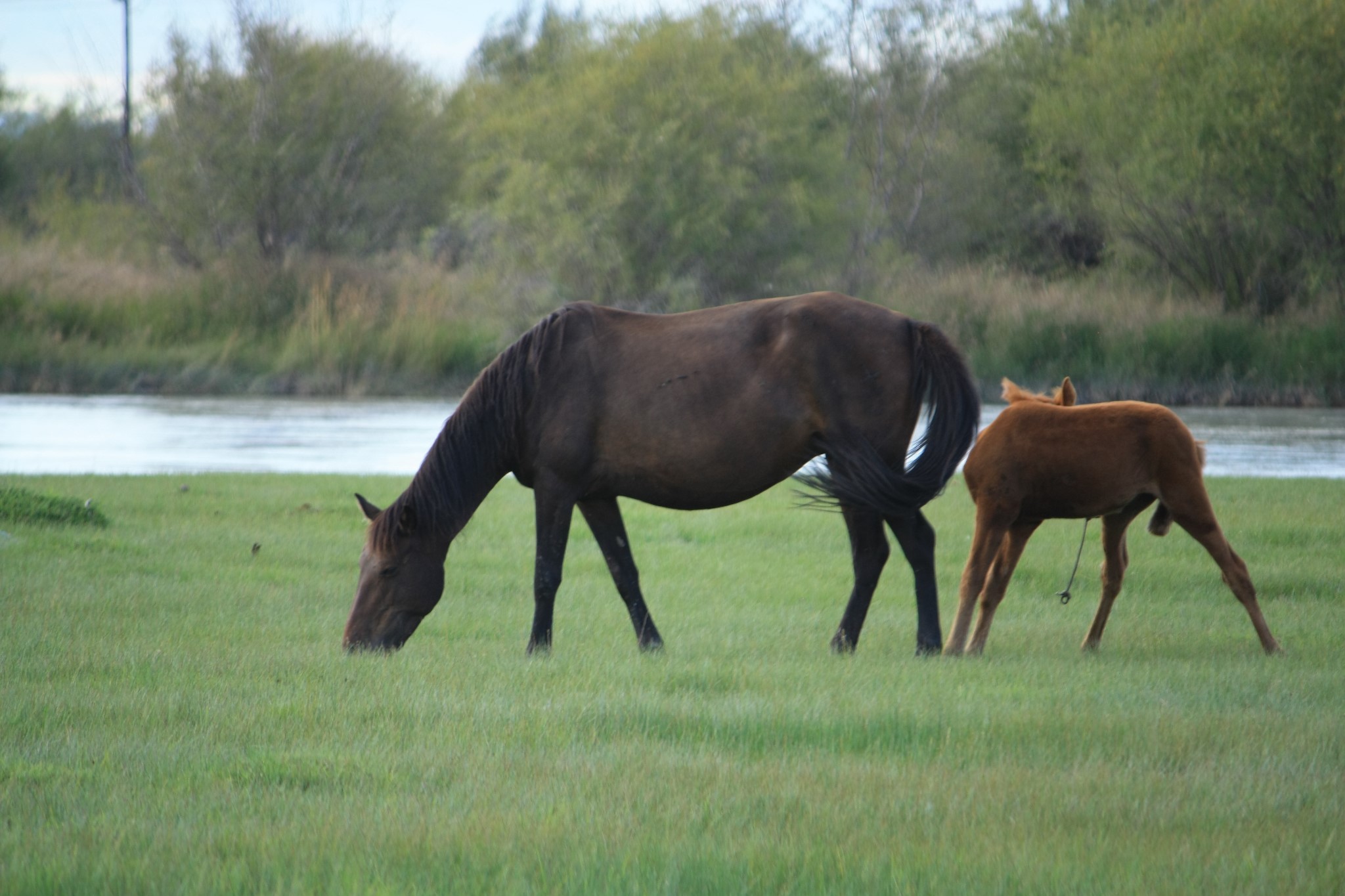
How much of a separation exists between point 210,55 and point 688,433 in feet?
90.2

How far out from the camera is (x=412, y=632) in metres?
6.51

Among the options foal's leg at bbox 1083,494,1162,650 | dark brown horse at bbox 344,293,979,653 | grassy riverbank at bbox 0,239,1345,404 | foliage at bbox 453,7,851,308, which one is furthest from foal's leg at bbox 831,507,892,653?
foliage at bbox 453,7,851,308

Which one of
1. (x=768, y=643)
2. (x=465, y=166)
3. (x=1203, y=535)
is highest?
(x=465, y=166)

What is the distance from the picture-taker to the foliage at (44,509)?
385 inches

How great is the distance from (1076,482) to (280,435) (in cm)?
1559

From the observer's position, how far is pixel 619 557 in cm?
672

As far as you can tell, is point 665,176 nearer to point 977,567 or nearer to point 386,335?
point 386,335

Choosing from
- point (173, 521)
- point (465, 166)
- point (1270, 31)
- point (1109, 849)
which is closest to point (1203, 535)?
point (1109, 849)

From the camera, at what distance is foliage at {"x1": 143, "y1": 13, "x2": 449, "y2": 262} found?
2983 centimetres

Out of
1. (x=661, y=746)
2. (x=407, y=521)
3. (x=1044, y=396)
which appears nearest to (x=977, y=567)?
(x=1044, y=396)

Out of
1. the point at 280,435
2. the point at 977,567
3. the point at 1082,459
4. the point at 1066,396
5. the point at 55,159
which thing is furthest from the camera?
the point at 55,159

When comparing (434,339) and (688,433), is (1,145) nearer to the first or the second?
(434,339)

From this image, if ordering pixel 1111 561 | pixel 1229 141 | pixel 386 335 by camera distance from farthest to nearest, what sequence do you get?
pixel 386 335, pixel 1229 141, pixel 1111 561

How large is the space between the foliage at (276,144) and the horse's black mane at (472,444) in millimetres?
25661
